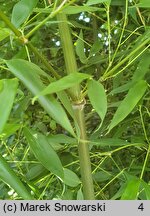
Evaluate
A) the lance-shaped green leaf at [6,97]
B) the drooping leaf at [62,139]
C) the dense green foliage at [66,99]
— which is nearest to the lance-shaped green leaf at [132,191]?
the dense green foliage at [66,99]

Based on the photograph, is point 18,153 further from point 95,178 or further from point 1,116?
point 1,116

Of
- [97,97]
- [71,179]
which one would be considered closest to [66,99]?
[97,97]

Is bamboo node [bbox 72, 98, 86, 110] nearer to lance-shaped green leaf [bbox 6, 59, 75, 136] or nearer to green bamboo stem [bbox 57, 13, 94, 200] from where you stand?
green bamboo stem [bbox 57, 13, 94, 200]

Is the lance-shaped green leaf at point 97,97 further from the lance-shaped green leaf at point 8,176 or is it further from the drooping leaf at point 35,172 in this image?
the drooping leaf at point 35,172

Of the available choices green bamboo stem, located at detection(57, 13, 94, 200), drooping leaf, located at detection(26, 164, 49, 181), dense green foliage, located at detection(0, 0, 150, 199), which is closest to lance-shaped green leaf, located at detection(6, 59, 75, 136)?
dense green foliage, located at detection(0, 0, 150, 199)

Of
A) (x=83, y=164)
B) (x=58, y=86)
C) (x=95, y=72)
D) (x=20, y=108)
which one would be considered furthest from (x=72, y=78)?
(x=95, y=72)

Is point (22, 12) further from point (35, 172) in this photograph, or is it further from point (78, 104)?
point (35, 172)
